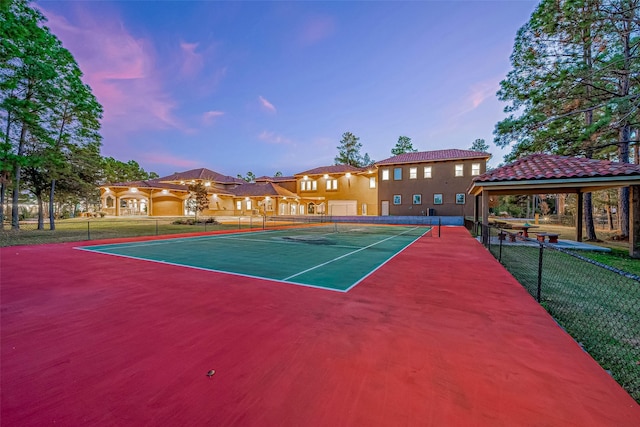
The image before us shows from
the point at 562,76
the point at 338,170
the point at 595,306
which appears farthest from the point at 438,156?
the point at 595,306

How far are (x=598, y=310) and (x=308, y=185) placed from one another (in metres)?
36.8

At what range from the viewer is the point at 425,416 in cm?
201

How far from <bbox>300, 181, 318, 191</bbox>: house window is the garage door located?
3.86 metres

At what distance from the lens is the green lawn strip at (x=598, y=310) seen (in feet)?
10.4

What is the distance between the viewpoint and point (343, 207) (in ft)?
121

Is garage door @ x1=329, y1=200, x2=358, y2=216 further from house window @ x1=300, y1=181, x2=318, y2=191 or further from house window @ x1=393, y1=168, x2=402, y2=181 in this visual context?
house window @ x1=393, y1=168, x2=402, y2=181

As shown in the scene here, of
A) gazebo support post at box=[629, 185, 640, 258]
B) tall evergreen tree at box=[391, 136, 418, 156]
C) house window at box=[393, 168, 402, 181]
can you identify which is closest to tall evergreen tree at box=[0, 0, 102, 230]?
gazebo support post at box=[629, 185, 640, 258]

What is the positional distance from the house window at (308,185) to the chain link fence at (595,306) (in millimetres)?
31995

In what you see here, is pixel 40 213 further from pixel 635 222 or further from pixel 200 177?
pixel 635 222

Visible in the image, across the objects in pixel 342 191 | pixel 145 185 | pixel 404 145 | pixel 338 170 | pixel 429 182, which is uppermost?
pixel 404 145

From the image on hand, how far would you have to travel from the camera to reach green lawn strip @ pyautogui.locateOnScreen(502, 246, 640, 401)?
3.17m

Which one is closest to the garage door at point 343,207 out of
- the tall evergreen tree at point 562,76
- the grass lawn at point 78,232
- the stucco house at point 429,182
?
the stucco house at point 429,182

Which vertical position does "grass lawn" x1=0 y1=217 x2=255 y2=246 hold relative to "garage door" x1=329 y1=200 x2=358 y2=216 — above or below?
below

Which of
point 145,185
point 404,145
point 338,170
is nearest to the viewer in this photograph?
point 145,185
